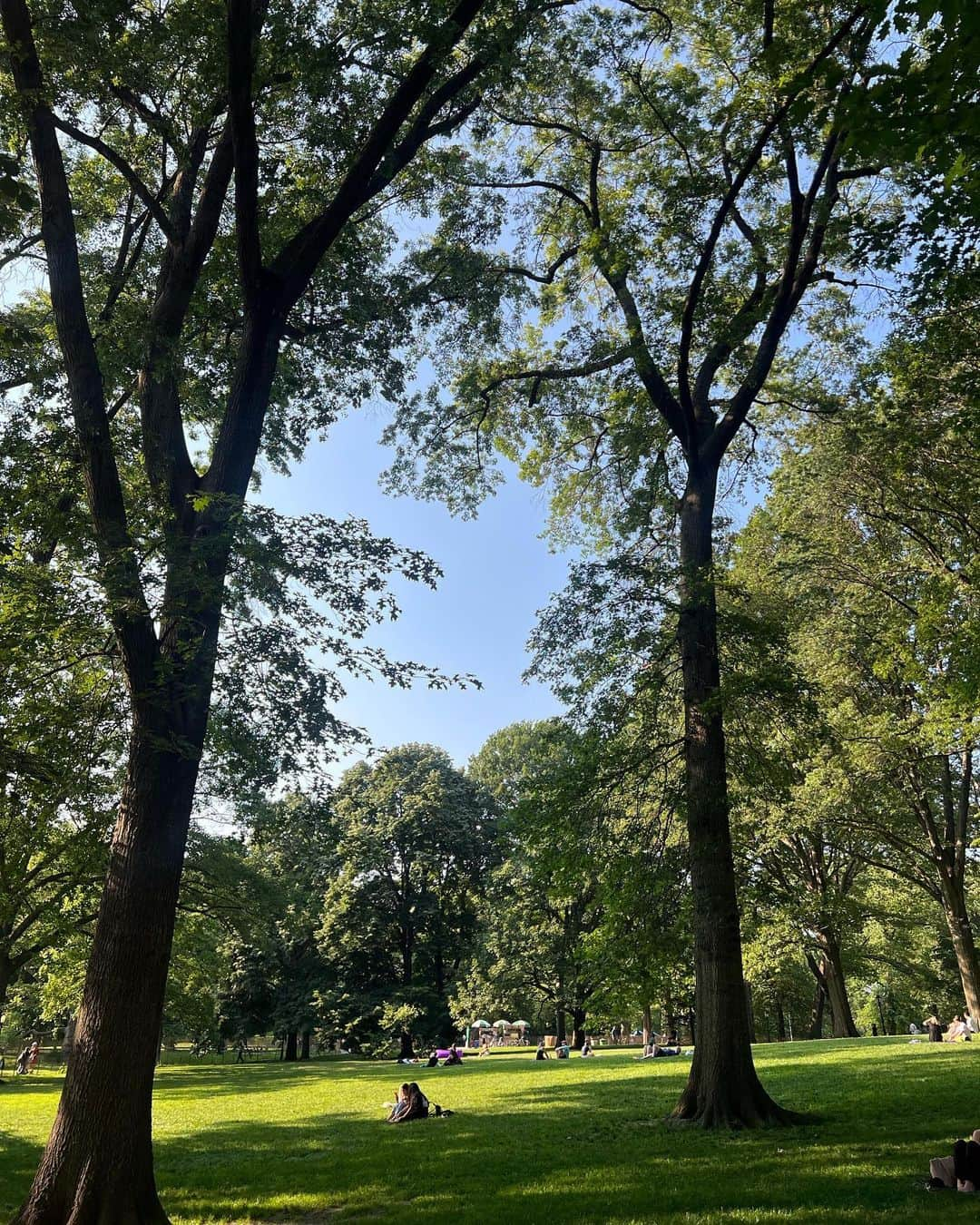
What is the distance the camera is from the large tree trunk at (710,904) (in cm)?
1077

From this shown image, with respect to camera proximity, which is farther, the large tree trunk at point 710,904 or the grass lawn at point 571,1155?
the large tree trunk at point 710,904

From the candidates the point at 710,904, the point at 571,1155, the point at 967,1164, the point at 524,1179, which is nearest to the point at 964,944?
the point at 710,904

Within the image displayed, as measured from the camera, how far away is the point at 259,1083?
81.8 ft

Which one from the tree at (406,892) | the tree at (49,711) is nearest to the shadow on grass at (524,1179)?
the tree at (49,711)

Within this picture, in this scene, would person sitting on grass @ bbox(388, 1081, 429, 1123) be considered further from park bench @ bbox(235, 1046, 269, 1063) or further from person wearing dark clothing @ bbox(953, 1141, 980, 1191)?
park bench @ bbox(235, 1046, 269, 1063)

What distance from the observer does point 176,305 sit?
10.5m

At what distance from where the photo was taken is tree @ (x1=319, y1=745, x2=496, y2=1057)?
127 ft

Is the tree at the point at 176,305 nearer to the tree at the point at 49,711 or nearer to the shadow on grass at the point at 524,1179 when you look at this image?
the tree at the point at 49,711

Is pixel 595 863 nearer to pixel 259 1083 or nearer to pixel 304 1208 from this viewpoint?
pixel 304 1208

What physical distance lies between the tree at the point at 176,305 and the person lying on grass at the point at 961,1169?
6.78 metres

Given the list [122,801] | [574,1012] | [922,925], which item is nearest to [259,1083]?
[574,1012]

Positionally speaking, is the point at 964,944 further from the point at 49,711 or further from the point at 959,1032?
the point at 49,711

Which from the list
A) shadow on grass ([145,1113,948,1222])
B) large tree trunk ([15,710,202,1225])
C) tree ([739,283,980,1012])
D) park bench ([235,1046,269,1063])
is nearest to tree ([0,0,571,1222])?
large tree trunk ([15,710,202,1225])

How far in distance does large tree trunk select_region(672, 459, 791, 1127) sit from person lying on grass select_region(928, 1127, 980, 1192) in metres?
4.11
